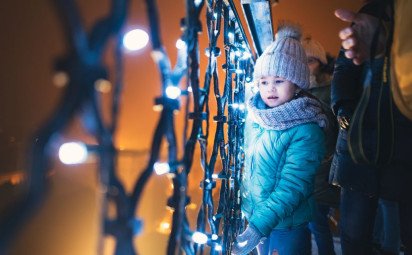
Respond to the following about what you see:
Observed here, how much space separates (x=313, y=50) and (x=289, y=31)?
0.59 metres

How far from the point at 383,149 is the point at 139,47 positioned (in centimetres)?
104

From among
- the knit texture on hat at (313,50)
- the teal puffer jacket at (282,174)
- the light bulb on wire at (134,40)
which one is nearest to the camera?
the light bulb on wire at (134,40)

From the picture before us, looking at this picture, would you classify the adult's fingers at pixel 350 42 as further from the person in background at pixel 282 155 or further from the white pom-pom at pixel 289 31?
the white pom-pom at pixel 289 31

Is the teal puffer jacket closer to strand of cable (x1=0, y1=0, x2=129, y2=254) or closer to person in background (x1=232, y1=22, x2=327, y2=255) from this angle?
person in background (x1=232, y1=22, x2=327, y2=255)

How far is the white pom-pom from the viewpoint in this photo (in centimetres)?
167

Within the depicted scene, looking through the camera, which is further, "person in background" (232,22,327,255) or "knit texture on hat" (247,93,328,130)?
"knit texture on hat" (247,93,328,130)

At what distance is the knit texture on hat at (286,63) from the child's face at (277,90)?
0.11 feet

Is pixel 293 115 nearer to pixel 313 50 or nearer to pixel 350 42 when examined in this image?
pixel 350 42

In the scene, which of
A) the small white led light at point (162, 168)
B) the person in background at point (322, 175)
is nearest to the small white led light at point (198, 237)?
the small white led light at point (162, 168)

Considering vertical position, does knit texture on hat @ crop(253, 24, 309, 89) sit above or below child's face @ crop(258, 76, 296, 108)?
above

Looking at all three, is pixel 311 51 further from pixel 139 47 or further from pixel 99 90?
pixel 99 90

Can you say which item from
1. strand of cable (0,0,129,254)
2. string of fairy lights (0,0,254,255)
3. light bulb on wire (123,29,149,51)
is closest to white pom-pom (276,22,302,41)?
string of fairy lights (0,0,254,255)

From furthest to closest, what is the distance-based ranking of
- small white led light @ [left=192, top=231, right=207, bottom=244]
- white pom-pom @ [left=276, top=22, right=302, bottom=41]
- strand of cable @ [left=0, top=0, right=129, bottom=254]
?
white pom-pom @ [left=276, top=22, right=302, bottom=41], small white led light @ [left=192, top=231, right=207, bottom=244], strand of cable @ [left=0, top=0, right=129, bottom=254]

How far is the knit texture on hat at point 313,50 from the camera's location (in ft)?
7.12
